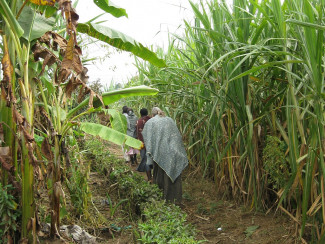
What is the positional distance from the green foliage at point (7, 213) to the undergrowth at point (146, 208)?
1050 mm

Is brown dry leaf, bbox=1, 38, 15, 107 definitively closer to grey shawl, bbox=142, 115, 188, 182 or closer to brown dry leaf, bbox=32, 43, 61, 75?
brown dry leaf, bbox=32, 43, 61, 75

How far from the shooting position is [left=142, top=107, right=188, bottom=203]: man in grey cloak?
17.0ft

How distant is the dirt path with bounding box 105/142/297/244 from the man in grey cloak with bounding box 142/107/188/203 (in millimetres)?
326

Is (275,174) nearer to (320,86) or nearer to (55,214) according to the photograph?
(320,86)

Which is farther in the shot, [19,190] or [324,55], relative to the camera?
[19,190]

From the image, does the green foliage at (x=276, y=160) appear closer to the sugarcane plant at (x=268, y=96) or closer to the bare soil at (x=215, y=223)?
the sugarcane plant at (x=268, y=96)

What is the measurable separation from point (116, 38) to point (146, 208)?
1.89m

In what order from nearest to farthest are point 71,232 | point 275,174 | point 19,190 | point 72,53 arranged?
point 72,53 → point 19,190 → point 275,174 → point 71,232

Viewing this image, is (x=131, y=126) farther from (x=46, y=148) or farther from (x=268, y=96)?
(x=46, y=148)

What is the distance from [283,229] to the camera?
3.54 m

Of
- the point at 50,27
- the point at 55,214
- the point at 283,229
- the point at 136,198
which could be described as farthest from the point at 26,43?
the point at 283,229

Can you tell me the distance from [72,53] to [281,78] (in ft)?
6.15

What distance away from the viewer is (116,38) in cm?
403

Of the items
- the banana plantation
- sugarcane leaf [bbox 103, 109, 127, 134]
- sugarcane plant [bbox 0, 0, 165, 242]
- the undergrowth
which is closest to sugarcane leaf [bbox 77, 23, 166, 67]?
the banana plantation
